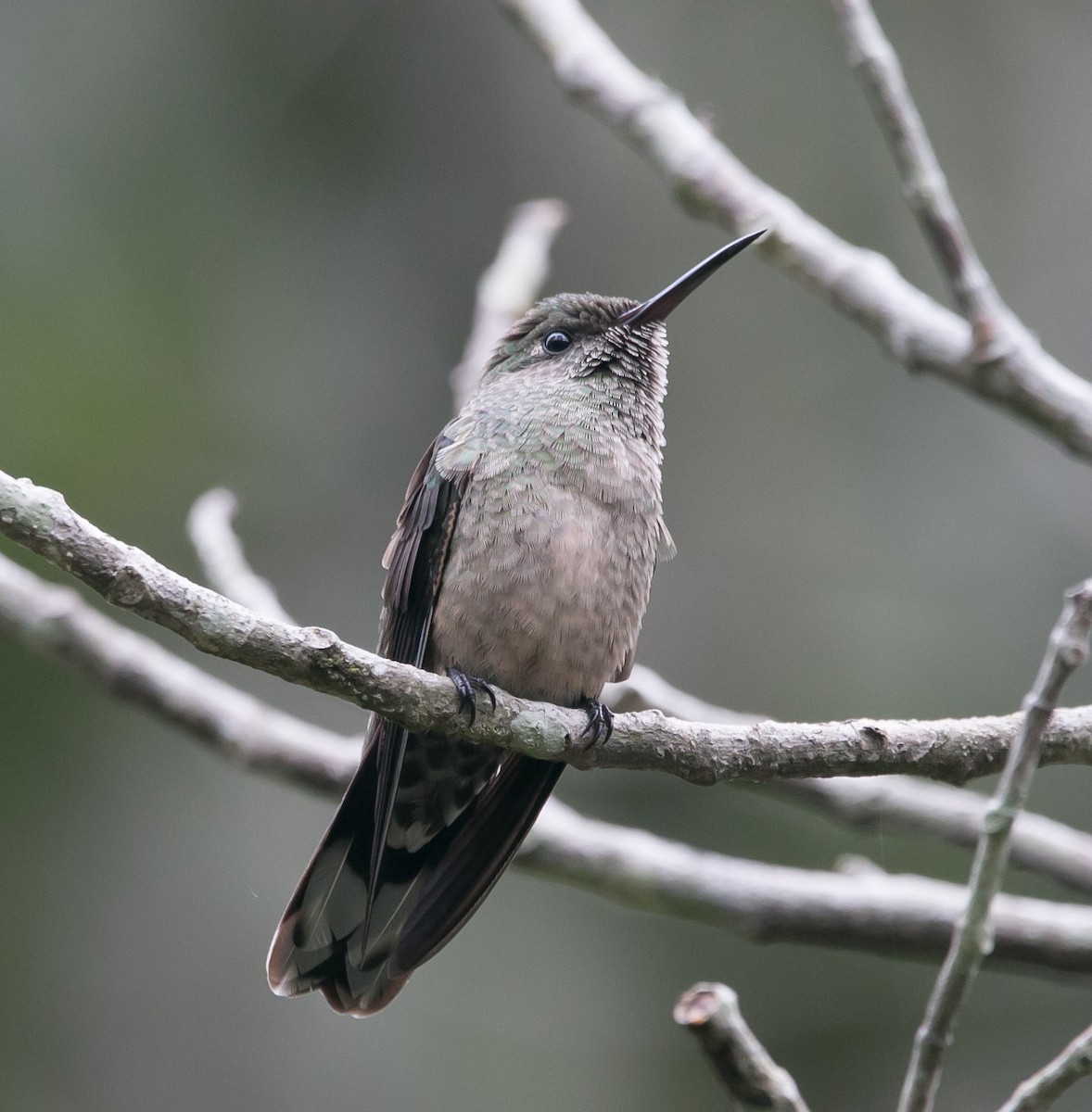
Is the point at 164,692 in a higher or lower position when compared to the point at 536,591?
lower

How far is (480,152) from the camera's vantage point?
398 inches

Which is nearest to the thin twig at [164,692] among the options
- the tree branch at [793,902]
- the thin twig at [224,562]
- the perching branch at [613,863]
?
the perching branch at [613,863]

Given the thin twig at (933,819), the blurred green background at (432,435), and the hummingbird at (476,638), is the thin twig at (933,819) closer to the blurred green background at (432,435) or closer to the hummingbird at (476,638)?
the hummingbird at (476,638)

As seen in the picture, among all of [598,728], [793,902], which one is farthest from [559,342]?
[793,902]

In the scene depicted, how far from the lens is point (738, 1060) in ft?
8.68

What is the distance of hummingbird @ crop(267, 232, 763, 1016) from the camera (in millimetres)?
3436

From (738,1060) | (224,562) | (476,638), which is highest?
(224,562)

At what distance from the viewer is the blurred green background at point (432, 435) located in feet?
26.9

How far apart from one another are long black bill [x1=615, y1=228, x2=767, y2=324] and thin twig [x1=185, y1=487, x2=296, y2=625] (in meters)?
1.40

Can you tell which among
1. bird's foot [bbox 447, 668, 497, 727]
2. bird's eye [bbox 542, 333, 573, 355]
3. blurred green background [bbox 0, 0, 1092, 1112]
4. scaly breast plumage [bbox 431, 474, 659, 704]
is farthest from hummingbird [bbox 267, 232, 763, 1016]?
blurred green background [bbox 0, 0, 1092, 1112]

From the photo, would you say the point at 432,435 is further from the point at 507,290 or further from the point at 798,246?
the point at 798,246

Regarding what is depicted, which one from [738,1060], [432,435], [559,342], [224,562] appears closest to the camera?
[738,1060]

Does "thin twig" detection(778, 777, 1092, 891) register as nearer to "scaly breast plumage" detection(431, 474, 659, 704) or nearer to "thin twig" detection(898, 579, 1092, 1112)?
"scaly breast plumage" detection(431, 474, 659, 704)

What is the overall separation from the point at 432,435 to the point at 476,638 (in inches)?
244
